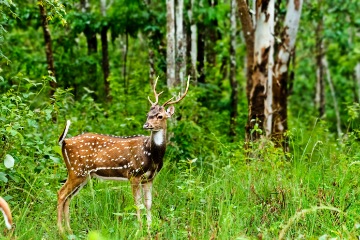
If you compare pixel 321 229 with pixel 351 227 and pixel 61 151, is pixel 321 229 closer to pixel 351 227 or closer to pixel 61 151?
pixel 351 227

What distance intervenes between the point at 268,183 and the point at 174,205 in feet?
3.65

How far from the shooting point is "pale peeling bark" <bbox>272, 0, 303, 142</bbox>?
1398 cm

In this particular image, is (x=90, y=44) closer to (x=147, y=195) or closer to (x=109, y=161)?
(x=109, y=161)

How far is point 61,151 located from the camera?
8.70 metres

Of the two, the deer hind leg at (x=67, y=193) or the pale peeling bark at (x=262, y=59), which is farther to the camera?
the pale peeling bark at (x=262, y=59)

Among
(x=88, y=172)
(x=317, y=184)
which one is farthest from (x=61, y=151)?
(x=317, y=184)

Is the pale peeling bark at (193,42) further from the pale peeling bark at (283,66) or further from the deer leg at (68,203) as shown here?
the deer leg at (68,203)

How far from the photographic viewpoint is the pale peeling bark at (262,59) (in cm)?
1265

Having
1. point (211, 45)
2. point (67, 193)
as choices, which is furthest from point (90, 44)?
point (67, 193)

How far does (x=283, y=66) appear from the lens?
1416cm

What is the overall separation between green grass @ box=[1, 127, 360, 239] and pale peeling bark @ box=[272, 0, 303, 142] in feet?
14.3

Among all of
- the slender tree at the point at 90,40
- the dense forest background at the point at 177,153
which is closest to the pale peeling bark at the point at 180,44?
the dense forest background at the point at 177,153

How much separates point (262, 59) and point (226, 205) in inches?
198

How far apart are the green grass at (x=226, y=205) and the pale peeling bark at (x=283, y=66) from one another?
436cm
